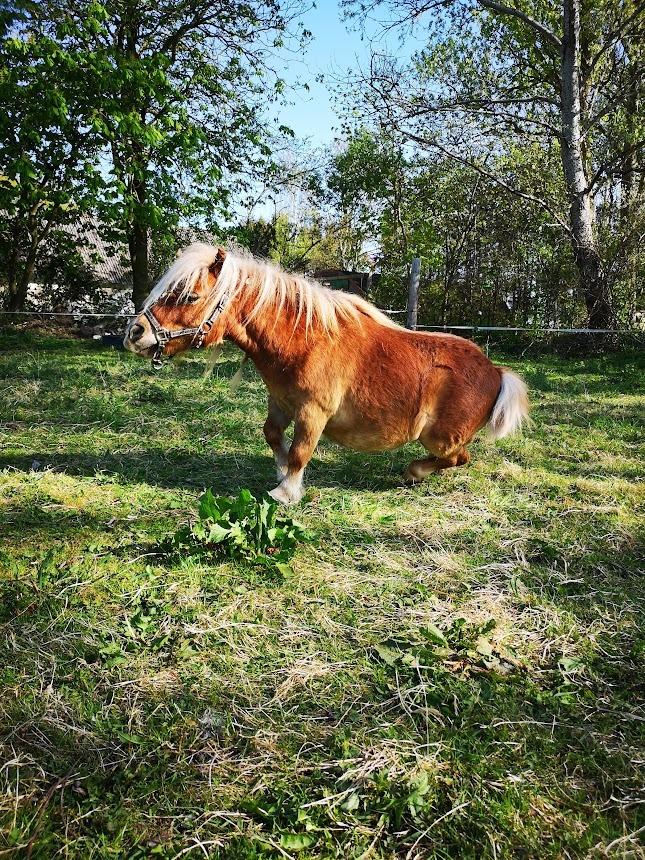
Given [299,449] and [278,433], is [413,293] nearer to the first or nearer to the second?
[278,433]

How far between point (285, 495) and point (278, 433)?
61 centimetres

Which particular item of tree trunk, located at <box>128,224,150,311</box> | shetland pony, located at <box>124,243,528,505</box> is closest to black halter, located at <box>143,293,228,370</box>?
shetland pony, located at <box>124,243,528,505</box>

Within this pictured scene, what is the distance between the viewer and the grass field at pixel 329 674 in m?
1.70

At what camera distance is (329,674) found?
235 centimetres

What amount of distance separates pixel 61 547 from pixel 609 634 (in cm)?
298

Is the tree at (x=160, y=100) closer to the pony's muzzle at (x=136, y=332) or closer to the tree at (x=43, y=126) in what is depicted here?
the tree at (x=43, y=126)

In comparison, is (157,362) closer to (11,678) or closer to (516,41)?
(11,678)

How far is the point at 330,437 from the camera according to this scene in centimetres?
447

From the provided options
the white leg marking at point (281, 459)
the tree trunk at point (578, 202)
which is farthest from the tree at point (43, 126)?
the tree trunk at point (578, 202)

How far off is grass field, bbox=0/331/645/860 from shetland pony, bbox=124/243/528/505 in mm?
501

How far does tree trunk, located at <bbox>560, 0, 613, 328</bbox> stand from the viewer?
12062 millimetres

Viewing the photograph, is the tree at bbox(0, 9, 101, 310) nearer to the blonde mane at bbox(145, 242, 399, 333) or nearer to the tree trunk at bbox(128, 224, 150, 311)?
the tree trunk at bbox(128, 224, 150, 311)

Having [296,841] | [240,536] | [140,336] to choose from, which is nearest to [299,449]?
[240,536]

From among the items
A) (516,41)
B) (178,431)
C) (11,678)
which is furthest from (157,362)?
(516,41)
